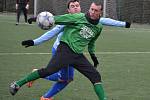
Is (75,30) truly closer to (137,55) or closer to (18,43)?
(137,55)

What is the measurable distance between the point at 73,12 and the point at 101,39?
13218 mm

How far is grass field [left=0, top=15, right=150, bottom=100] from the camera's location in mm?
9320

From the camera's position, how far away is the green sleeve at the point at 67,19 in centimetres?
765

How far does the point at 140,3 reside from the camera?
35594 mm

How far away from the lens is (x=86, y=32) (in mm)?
7832

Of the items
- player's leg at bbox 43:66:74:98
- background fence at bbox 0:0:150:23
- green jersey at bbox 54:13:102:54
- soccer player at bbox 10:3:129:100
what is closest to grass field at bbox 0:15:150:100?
player's leg at bbox 43:66:74:98

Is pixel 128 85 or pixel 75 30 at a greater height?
pixel 75 30

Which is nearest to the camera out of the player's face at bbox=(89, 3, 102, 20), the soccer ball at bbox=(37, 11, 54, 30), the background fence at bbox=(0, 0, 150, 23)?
the soccer ball at bbox=(37, 11, 54, 30)

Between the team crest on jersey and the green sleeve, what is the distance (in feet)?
0.59

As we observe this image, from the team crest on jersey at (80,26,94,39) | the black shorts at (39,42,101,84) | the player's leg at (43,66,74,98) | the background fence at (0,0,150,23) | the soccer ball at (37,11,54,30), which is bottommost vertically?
the background fence at (0,0,150,23)

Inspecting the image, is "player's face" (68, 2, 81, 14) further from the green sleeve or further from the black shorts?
the black shorts

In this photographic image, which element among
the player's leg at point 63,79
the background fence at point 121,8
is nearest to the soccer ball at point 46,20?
the player's leg at point 63,79

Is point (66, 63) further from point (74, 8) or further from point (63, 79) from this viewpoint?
point (74, 8)

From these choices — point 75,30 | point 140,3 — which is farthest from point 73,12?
point 140,3
